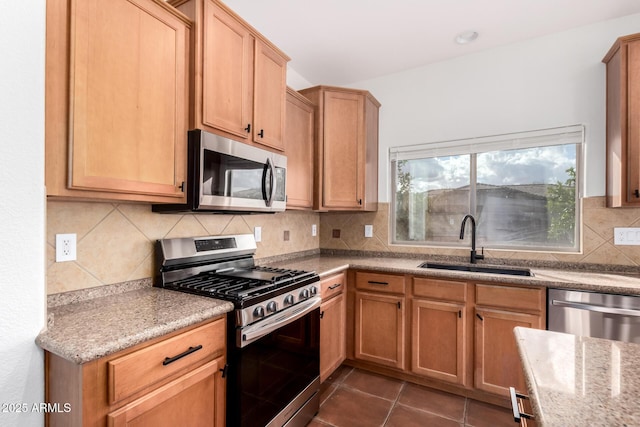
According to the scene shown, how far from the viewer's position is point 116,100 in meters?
1.27

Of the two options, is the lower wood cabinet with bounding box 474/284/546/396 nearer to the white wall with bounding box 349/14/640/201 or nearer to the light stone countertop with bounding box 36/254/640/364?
the light stone countertop with bounding box 36/254/640/364

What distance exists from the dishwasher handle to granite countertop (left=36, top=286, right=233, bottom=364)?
2011 mm

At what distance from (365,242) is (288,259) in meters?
0.85

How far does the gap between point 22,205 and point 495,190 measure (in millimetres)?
3113

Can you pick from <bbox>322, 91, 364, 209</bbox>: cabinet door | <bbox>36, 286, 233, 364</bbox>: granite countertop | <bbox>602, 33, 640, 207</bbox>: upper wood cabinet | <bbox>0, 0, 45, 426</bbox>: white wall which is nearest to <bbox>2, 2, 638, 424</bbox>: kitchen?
<bbox>0, 0, 45, 426</bbox>: white wall

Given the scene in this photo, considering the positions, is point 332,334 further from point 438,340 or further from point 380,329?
point 438,340

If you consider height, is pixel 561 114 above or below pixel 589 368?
above

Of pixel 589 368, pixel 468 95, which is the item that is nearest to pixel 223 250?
pixel 589 368

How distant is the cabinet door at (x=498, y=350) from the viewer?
2.03 m

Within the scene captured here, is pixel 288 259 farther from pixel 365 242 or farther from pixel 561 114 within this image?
pixel 561 114

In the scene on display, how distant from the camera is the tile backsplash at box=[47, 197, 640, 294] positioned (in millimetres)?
1400

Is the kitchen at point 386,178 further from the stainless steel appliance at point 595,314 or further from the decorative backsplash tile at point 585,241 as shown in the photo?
the stainless steel appliance at point 595,314

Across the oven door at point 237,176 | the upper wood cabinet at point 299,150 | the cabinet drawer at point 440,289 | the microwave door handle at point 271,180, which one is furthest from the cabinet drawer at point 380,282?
the microwave door handle at point 271,180

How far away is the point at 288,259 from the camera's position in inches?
112
